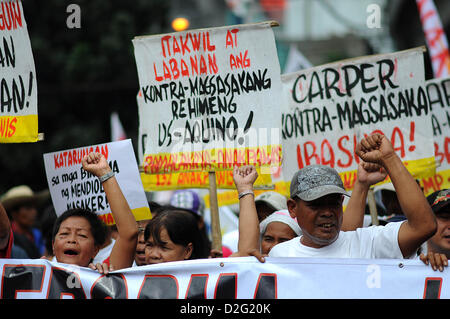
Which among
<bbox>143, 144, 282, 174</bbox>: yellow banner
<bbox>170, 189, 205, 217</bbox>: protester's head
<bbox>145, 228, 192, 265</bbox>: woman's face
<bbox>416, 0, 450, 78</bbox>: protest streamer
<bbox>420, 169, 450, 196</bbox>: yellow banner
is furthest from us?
<bbox>416, 0, 450, 78</bbox>: protest streamer

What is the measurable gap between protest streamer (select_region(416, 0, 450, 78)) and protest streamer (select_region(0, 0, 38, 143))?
5222mm

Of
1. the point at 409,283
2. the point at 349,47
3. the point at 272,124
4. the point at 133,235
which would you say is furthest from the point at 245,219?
the point at 349,47

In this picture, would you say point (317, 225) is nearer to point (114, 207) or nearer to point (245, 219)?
point (245, 219)

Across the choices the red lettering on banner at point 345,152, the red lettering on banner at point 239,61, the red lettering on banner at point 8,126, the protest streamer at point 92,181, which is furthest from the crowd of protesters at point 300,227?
the red lettering on banner at point 239,61

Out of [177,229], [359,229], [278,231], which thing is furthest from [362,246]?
[177,229]

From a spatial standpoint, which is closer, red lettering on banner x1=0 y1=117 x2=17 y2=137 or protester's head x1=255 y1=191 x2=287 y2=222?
red lettering on banner x1=0 y1=117 x2=17 y2=137

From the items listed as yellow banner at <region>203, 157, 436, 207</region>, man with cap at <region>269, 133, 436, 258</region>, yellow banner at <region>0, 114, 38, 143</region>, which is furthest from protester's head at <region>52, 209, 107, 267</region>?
yellow banner at <region>203, 157, 436, 207</region>

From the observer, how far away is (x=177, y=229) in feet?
14.6

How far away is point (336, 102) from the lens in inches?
231

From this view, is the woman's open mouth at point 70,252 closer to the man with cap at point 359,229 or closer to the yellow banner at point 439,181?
the man with cap at point 359,229

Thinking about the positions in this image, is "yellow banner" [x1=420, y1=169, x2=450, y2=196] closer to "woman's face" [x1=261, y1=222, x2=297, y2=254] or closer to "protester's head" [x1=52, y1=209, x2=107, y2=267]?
"woman's face" [x1=261, y1=222, x2=297, y2=254]

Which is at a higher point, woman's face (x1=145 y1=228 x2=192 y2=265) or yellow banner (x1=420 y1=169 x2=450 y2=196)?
yellow banner (x1=420 y1=169 x2=450 y2=196)

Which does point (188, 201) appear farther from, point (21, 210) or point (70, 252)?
point (70, 252)

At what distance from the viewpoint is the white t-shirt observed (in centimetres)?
363
